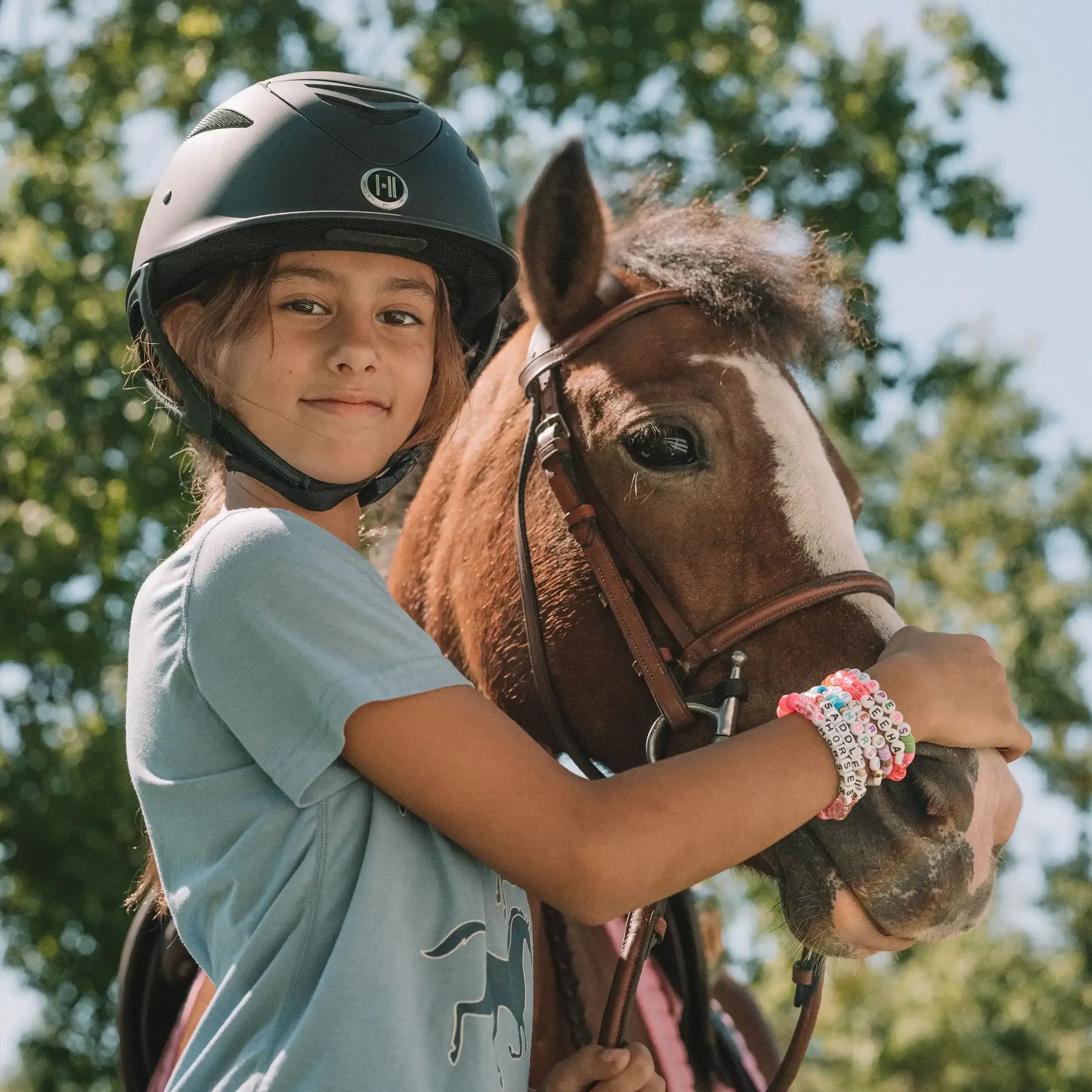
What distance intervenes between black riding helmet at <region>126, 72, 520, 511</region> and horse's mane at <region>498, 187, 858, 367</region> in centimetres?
42

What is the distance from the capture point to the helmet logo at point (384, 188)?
218 centimetres

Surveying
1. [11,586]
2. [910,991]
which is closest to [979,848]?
[11,586]

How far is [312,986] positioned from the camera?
163 centimetres

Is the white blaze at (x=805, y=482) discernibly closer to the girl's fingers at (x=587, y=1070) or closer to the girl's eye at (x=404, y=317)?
the girl's eye at (x=404, y=317)

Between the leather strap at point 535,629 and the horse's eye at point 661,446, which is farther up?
the horse's eye at point 661,446

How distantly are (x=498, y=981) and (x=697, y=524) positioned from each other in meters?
0.96

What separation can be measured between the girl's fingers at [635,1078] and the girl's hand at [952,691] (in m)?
0.69

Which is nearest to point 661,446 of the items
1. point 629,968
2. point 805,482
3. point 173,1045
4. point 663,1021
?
point 805,482

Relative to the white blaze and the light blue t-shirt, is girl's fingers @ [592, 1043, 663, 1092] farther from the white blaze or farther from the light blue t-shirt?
the white blaze

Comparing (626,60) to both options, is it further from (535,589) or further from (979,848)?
(979,848)

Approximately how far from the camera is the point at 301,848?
1.67 meters

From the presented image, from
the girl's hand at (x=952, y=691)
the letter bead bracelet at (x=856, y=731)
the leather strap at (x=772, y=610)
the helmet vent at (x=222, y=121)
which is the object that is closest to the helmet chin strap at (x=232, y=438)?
the helmet vent at (x=222, y=121)

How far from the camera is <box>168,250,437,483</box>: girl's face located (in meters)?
2.03

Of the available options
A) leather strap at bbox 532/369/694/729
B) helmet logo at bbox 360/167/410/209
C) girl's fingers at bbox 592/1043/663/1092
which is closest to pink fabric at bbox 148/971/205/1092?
girl's fingers at bbox 592/1043/663/1092
